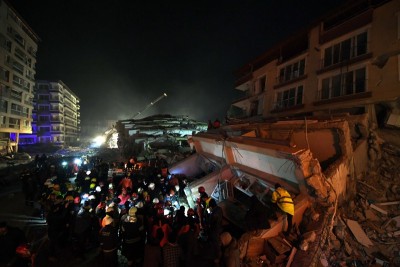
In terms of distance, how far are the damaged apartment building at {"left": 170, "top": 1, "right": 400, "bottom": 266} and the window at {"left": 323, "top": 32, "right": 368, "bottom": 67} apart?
79 millimetres

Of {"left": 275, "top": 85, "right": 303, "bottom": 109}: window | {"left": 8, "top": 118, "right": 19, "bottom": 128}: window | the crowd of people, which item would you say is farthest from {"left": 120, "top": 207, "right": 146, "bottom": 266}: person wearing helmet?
{"left": 8, "top": 118, "right": 19, "bottom": 128}: window

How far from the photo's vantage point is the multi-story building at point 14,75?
32625mm

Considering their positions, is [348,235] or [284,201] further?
[348,235]

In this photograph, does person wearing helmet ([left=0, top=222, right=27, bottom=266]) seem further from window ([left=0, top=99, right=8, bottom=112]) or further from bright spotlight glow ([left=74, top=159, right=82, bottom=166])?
window ([left=0, top=99, right=8, bottom=112])

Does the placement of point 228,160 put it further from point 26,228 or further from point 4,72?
point 4,72

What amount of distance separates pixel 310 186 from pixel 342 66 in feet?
42.8

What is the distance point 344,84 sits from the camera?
626 inches

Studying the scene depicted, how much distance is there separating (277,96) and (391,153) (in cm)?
1349

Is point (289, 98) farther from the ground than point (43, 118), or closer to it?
farther from the ground

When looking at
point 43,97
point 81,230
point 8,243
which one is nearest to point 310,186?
point 81,230

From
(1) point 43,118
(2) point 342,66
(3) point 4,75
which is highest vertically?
(3) point 4,75

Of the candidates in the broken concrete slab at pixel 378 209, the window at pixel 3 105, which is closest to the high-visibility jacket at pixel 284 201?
the broken concrete slab at pixel 378 209

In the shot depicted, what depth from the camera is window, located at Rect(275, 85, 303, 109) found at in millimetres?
19858

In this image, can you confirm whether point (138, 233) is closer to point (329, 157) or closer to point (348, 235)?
point (348, 235)
